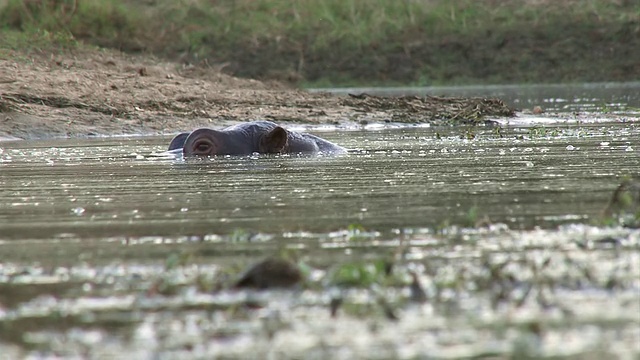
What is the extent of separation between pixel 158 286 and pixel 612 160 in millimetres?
5503

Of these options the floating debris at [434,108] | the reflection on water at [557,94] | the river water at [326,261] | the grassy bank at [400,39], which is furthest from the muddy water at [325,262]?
the grassy bank at [400,39]

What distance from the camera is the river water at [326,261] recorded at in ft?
10.8

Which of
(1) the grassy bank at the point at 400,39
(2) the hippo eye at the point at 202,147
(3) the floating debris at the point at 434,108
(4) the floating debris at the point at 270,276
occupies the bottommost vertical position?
(2) the hippo eye at the point at 202,147

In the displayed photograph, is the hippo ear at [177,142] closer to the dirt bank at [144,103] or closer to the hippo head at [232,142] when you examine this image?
the hippo head at [232,142]

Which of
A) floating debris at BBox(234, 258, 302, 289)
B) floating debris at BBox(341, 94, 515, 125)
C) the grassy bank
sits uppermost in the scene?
the grassy bank

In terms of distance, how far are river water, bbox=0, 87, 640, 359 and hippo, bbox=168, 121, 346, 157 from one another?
2.51 metres

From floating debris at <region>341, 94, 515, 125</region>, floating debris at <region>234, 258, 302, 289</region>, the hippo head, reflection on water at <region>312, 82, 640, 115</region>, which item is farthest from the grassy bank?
floating debris at <region>234, 258, 302, 289</region>

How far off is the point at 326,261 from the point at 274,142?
706 centimetres

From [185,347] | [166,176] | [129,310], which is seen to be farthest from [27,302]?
[166,176]

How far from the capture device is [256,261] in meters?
4.41

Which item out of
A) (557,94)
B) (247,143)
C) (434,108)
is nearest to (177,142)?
(247,143)

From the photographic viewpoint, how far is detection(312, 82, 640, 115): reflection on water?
1921cm

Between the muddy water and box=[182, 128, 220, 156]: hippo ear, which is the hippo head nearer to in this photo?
box=[182, 128, 220, 156]: hippo ear

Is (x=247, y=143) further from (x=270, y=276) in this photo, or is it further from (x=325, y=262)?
(x=270, y=276)
